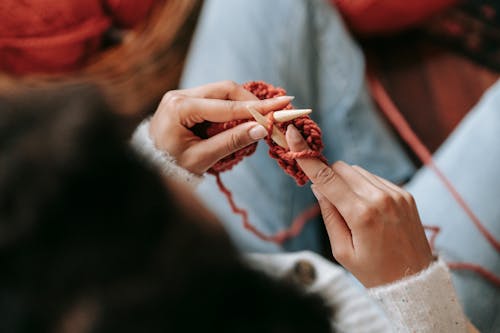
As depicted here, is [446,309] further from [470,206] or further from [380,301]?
[470,206]

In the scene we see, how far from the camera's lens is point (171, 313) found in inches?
10.3

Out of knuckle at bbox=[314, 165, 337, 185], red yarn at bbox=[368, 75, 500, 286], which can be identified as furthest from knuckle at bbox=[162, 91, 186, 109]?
red yarn at bbox=[368, 75, 500, 286]

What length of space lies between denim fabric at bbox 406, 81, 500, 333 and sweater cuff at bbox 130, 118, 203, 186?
0.18m

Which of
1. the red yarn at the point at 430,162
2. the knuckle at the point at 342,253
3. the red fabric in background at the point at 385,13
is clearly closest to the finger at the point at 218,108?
the knuckle at the point at 342,253

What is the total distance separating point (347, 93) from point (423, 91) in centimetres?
26

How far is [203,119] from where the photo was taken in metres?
0.35

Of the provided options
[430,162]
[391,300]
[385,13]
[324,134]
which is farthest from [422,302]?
[385,13]

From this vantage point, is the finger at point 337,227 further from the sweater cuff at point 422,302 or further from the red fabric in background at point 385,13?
the red fabric in background at point 385,13

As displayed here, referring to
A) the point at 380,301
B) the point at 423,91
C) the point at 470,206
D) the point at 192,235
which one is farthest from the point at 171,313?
the point at 423,91

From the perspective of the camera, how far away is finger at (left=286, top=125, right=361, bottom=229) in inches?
13.6

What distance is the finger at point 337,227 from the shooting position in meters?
0.35

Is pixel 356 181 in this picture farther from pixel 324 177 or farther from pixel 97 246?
pixel 97 246

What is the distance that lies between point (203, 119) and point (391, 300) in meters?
0.18

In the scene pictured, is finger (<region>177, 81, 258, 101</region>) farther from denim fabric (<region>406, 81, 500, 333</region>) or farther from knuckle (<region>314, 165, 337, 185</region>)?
denim fabric (<region>406, 81, 500, 333</region>)
